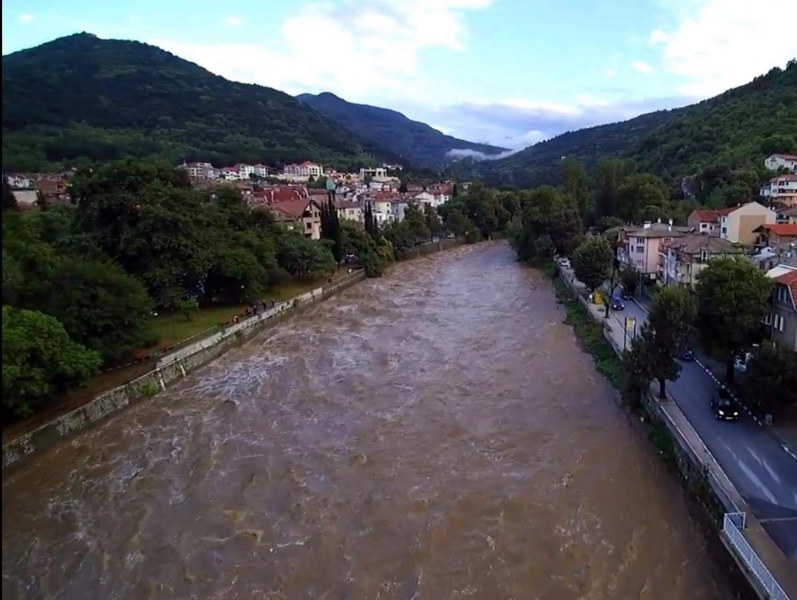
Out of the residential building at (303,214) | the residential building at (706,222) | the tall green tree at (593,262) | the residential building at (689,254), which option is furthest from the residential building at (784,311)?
the residential building at (303,214)

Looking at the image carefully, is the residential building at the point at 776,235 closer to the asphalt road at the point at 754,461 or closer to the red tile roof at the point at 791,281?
the red tile roof at the point at 791,281

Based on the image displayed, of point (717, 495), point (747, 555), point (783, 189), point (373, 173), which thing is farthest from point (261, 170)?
point (747, 555)

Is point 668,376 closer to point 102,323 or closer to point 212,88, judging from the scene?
point 102,323

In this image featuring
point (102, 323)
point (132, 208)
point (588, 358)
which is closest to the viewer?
point (102, 323)

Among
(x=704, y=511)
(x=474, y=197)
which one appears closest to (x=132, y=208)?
(x=704, y=511)

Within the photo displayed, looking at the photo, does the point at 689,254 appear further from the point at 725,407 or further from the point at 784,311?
the point at 725,407

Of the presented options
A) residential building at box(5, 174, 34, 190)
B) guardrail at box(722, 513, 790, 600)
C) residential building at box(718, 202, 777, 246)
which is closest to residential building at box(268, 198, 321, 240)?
residential building at box(5, 174, 34, 190)
